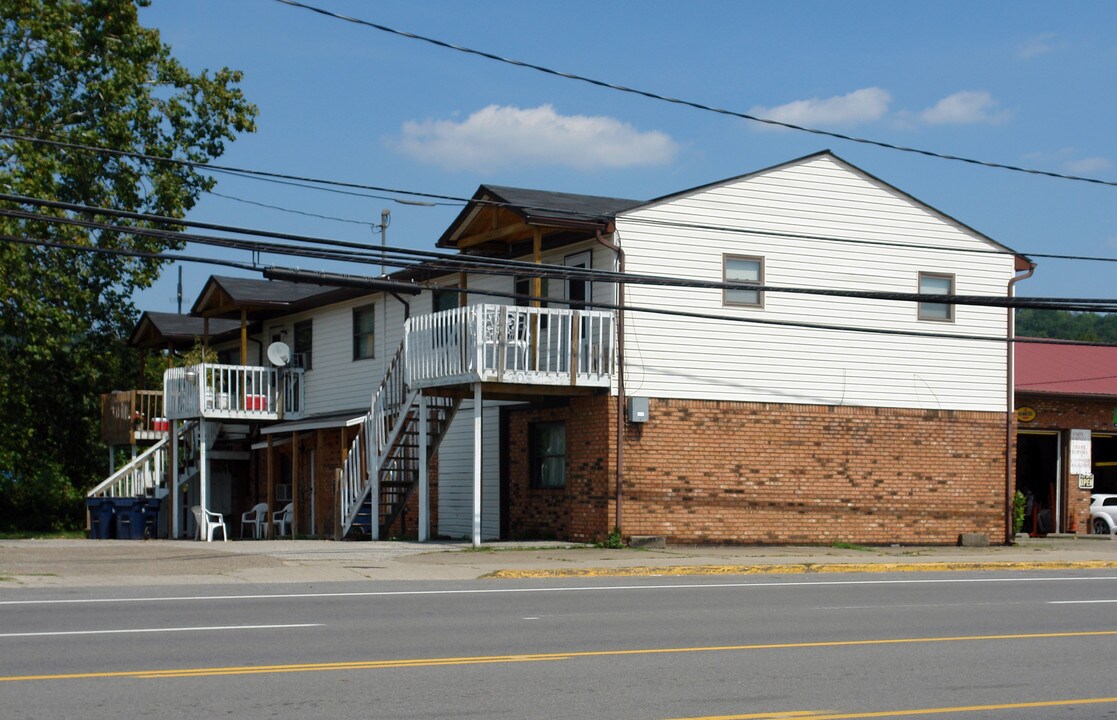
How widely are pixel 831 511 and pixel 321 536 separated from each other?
1107cm

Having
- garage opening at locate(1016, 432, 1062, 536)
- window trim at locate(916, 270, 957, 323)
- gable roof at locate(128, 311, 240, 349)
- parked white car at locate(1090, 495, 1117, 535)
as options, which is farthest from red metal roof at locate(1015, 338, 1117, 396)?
gable roof at locate(128, 311, 240, 349)

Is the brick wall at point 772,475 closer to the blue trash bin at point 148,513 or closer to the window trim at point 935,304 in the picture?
the window trim at point 935,304

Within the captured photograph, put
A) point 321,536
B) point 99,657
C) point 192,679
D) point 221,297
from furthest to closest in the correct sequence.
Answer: point 221,297
point 321,536
point 99,657
point 192,679

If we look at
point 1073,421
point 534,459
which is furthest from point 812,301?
point 1073,421

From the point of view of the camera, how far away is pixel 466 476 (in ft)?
97.1

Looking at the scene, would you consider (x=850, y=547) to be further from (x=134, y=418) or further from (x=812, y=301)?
(x=134, y=418)

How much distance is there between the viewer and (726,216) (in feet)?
A: 87.1

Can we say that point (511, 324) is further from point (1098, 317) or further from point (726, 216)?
point (1098, 317)

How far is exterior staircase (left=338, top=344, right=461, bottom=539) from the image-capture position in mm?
27688

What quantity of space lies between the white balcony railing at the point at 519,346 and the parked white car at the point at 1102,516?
16.8 metres

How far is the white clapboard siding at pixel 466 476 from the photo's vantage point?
2895cm

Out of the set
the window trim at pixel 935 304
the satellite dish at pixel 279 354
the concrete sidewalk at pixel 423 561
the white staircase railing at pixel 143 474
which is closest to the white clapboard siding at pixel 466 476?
the concrete sidewalk at pixel 423 561

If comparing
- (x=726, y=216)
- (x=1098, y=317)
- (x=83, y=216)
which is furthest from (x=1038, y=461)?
(x=1098, y=317)

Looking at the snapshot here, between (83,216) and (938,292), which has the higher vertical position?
(83,216)
